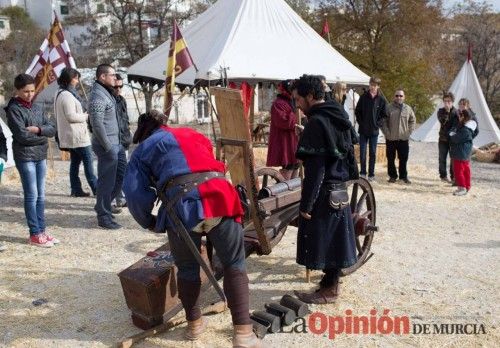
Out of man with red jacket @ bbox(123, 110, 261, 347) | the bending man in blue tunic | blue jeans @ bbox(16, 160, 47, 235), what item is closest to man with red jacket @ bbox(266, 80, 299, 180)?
the bending man in blue tunic

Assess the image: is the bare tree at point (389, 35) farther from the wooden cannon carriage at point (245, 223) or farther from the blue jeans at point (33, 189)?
the blue jeans at point (33, 189)

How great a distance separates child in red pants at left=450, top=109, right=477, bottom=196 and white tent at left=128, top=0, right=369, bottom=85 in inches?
64.1

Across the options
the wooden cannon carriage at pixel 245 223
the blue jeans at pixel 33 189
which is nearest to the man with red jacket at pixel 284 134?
the wooden cannon carriage at pixel 245 223

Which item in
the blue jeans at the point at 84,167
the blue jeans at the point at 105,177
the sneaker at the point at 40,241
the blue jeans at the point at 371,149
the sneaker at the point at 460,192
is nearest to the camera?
the sneaker at the point at 40,241

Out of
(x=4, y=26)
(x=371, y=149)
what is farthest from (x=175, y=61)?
(x=4, y=26)

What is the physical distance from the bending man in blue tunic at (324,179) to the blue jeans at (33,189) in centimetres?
281

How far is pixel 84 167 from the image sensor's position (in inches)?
267

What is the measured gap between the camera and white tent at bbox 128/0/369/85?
22.6 feet

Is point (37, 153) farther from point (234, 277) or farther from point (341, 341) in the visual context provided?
point (341, 341)

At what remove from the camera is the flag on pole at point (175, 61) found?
649 cm

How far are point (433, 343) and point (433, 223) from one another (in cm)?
319

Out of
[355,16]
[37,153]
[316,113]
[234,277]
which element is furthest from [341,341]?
[355,16]

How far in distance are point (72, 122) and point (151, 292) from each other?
366cm

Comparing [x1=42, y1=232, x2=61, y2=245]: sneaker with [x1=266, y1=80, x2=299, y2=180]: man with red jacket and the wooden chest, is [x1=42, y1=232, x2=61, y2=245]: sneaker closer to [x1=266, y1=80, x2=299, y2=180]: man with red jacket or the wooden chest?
the wooden chest
